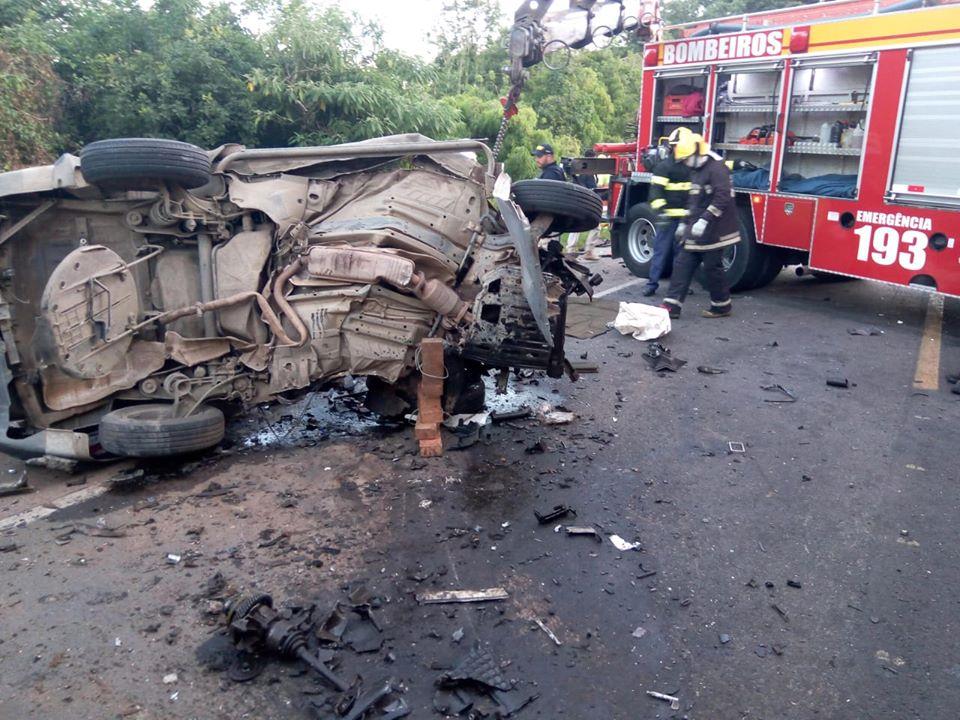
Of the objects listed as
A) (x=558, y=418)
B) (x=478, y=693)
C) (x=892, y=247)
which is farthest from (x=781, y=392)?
(x=478, y=693)

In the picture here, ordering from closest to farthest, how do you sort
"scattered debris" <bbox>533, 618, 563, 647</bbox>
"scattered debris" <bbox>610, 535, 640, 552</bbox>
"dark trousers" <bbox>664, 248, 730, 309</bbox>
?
"scattered debris" <bbox>533, 618, 563, 647</bbox>, "scattered debris" <bbox>610, 535, 640, 552</bbox>, "dark trousers" <bbox>664, 248, 730, 309</bbox>

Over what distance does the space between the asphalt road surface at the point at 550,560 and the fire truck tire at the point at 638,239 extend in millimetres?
4413

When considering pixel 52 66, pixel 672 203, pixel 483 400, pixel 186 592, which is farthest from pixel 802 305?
pixel 52 66

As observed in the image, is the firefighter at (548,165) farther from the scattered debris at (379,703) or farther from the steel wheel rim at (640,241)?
the scattered debris at (379,703)

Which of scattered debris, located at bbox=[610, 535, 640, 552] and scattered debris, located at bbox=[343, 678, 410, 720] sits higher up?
scattered debris, located at bbox=[610, 535, 640, 552]

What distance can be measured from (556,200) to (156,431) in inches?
103

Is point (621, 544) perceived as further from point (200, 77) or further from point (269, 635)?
point (200, 77)

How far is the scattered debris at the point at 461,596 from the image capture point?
324 centimetres

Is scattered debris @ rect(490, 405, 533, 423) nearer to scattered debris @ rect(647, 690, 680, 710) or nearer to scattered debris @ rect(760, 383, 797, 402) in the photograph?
scattered debris @ rect(760, 383, 797, 402)

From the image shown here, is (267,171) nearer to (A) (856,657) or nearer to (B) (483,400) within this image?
(B) (483,400)

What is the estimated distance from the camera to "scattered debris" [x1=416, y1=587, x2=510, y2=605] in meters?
3.24

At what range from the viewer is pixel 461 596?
3268 millimetres

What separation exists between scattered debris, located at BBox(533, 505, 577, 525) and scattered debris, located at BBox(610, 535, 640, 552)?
28 centimetres

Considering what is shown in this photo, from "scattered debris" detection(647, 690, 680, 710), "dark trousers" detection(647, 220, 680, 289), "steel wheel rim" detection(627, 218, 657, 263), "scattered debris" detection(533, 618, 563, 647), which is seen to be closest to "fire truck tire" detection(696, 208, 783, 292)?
"dark trousers" detection(647, 220, 680, 289)
